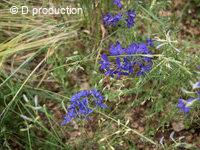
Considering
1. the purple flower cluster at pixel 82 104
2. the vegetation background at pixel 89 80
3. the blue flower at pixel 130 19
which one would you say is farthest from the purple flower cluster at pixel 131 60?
the blue flower at pixel 130 19

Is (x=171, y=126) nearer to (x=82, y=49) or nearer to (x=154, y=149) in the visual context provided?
(x=154, y=149)

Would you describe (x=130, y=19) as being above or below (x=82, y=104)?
above

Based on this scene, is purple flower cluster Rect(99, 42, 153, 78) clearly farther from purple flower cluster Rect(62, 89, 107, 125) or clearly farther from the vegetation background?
purple flower cluster Rect(62, 89, 107, 125)

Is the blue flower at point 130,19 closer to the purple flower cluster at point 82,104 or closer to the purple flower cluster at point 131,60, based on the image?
the purple flower cluster at point 131,60

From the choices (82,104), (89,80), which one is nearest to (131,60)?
(82,104)

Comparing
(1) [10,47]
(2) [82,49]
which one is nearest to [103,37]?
(2) [82,49]

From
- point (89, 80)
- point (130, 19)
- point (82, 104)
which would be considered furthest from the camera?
point (89, 80)

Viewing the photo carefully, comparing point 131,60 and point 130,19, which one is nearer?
point 131,60

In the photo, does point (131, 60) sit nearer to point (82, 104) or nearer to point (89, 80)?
point (82, 104)
